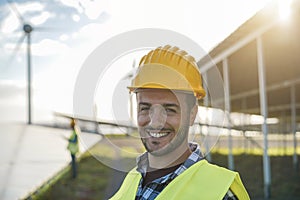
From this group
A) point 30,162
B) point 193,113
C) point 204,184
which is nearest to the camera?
point 204,184

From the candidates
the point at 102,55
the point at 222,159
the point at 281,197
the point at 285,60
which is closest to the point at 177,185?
the point at 102,55

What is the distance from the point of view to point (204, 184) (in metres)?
1.59

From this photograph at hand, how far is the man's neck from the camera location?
180 cm

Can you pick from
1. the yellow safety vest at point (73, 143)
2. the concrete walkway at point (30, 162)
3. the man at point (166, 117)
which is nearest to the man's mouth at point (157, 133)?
the man at point (166, 117)

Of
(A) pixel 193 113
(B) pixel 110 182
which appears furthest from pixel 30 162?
(A) pixel 193 113

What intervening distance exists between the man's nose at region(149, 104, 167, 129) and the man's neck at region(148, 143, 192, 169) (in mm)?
121

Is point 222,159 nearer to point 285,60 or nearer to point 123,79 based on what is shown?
point 285,60

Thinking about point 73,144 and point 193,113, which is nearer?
point 193,113

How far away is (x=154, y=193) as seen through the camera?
5.81 feet

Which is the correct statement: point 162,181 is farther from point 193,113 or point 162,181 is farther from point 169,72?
point 169,72

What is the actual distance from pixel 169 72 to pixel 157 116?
16 cm

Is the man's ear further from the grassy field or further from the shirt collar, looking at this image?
the grassy field

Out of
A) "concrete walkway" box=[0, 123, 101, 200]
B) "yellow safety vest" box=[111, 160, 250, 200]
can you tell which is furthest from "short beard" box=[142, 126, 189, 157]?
"concrete walkway" box=[0, 123, 101, 200]

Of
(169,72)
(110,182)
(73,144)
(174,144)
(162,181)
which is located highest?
(169,72)
